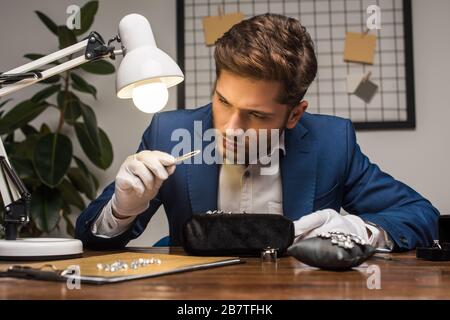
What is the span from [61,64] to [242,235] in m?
0.42

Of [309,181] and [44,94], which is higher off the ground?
[44,94]

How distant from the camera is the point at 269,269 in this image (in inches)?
33.4

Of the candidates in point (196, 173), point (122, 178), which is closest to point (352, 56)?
point (196, 173)

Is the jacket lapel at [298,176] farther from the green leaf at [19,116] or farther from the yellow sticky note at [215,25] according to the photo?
the green leaf at [19,116]

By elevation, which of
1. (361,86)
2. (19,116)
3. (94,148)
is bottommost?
(94,148)

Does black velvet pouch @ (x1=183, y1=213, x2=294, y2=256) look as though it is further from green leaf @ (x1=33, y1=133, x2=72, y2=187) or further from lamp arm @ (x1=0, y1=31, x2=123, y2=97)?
green leaf @ (x1=33, y1=133, x2=72, y2=187)

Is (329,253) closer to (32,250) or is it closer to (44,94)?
(32,250)

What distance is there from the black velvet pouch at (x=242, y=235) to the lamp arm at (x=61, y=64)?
33 centimetres

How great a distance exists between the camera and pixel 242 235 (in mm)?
1009

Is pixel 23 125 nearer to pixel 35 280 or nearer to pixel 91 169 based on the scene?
pixel 91 169

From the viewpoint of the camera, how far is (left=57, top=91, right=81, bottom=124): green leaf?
247 cm

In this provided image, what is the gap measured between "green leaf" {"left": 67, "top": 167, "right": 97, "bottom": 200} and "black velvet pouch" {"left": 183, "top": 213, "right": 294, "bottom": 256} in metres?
1.55

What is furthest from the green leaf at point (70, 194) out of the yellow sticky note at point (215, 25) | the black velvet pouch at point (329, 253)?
the black velvet pouch at point (329, 253)

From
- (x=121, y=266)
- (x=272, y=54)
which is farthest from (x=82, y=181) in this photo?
(x=121, y=266)
